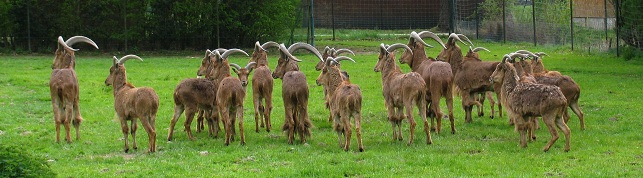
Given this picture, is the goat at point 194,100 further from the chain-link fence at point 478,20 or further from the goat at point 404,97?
the chain-link fence at point 478,20

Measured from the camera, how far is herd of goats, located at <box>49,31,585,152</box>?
12961 millimetres

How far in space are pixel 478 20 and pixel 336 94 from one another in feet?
83.0

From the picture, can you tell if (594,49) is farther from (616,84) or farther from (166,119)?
(166,119)

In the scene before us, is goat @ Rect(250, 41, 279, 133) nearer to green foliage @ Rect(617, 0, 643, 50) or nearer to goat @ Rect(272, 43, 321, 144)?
goat @ Rect(272, 43, 321, 144)

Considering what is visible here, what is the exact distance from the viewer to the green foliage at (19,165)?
9289 millimetres

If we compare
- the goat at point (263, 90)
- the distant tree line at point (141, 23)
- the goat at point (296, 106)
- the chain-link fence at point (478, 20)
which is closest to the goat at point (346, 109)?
the goat at point (296, 106)

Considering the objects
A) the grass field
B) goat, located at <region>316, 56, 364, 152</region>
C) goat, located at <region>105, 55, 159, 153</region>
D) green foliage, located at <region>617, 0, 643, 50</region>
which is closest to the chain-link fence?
green foliage, located at <region>617, 0, 643, 50</region>

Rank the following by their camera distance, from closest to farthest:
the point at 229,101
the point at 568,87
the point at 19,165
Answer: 1. the point at 19,165
2. the point at 229,101
3. the point at 568,87

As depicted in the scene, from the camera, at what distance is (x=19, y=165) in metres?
9.42

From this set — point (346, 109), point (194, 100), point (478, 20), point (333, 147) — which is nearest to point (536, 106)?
point (346, 109)

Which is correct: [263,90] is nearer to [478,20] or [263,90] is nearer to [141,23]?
[141,23]

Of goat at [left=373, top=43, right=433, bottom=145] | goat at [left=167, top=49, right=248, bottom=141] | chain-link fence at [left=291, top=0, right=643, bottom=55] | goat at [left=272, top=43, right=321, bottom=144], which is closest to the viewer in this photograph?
goat at [left=373, top=43, right=433, bottom=145]

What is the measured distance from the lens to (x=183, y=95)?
14273mm

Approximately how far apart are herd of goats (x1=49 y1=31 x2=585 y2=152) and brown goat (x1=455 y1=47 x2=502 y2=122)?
18mm
